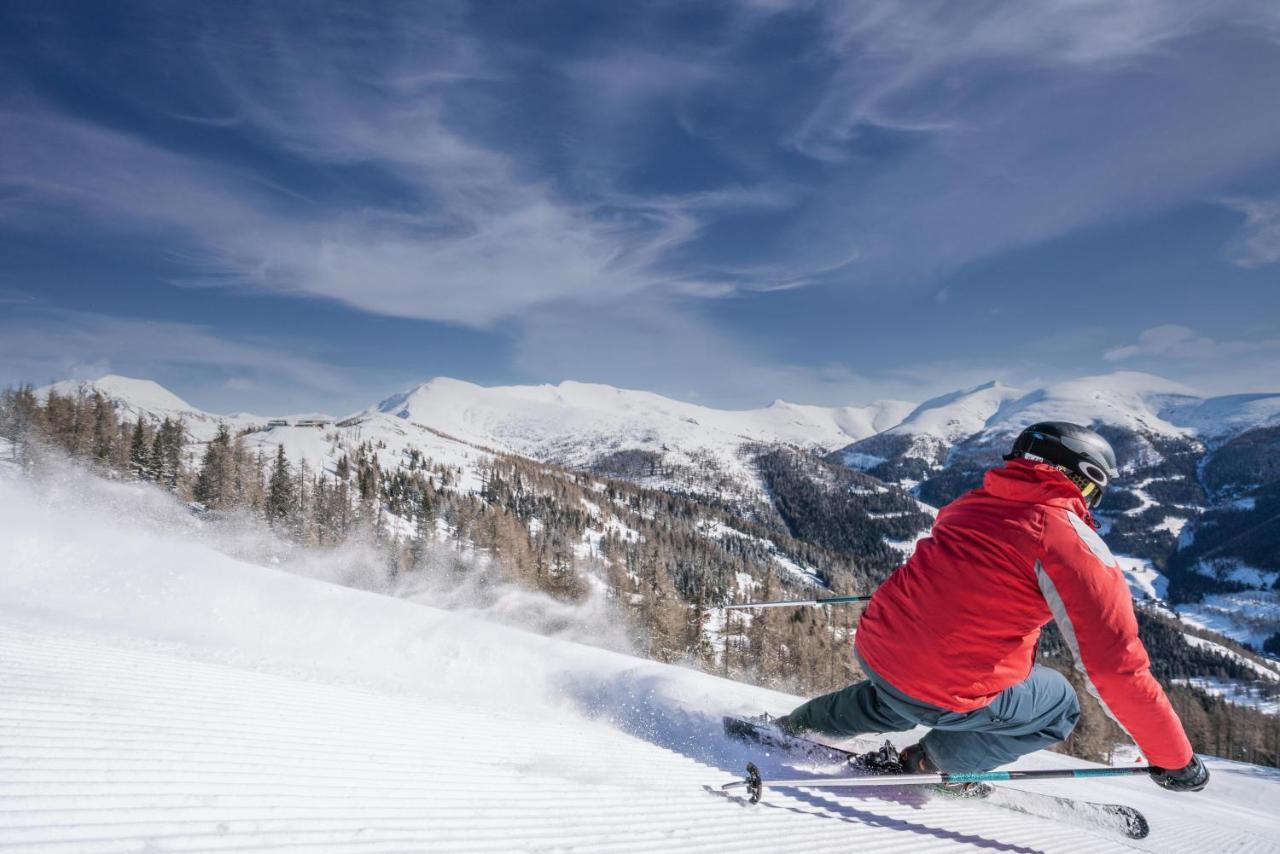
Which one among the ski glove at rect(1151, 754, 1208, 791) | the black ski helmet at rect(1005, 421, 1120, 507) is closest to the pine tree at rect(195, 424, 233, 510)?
the black ski helmet at rect(1005, 421, 1120, 507)

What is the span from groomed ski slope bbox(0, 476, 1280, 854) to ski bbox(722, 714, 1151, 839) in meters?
0.18

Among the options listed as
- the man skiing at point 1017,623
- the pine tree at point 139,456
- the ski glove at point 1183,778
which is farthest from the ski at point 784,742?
the pine tree at point 139,456

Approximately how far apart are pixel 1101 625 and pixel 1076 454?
1088 mm

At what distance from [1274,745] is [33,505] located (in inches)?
4140

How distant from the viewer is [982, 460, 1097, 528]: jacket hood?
3.65m

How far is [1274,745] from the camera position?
64125 millimetres

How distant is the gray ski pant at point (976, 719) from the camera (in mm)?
4277

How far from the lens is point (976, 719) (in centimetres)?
426

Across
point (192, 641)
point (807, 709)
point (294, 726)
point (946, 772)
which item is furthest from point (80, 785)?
point (946, 772)

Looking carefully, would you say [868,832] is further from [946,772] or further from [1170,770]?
[1170,770]

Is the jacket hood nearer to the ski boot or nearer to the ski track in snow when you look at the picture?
the ski track in snow

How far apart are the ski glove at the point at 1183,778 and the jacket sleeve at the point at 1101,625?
276 mm

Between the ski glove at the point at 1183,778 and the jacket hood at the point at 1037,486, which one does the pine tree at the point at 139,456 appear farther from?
the ski glove at the point at 1183,778

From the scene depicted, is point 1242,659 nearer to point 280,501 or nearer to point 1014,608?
point 1014,608
